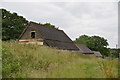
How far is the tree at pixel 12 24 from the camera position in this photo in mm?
36156

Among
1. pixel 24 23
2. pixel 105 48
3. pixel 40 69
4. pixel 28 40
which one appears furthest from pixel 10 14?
pixel 105 48

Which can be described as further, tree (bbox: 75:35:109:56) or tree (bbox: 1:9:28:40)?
tree (bbox: 75:35:109:56)

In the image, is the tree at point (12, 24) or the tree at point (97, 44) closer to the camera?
the tree at point (12, 24)

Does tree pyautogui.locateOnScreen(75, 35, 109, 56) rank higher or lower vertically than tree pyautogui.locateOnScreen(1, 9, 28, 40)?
lower

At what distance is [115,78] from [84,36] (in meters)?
69.0

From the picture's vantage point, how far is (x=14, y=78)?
520cm

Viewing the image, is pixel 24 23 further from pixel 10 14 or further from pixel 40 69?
pixel 40 69

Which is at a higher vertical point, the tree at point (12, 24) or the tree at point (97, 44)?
the tree at point (12, 24)

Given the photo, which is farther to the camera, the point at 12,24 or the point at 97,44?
the point at 97,44

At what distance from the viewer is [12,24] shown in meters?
38.0

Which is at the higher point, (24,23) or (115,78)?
(24,23)

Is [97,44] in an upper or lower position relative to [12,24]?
lower

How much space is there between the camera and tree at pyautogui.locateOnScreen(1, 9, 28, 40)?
36.2 m

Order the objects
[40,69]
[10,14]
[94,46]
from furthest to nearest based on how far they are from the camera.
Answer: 1. [94,46]
2. [10,14]
3. [40,69]
